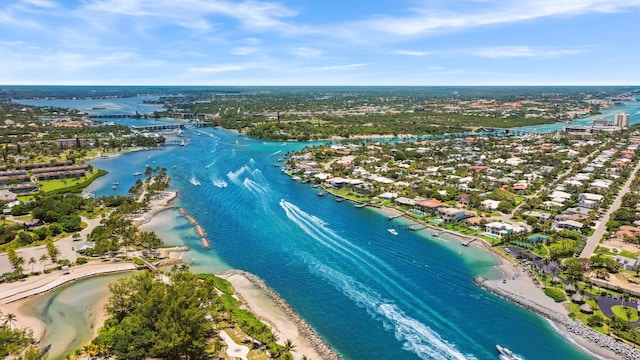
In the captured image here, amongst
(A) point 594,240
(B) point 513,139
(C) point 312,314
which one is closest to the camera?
(C) point 312,314

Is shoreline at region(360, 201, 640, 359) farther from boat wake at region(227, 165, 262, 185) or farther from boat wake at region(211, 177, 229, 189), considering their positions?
boat wake at region(227, 165, 262, 185)

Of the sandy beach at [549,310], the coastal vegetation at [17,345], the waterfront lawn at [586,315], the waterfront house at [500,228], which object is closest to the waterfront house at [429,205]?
the waterfront house at [500,228]

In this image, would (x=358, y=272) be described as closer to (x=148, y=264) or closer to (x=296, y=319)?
(x=296, y=319)

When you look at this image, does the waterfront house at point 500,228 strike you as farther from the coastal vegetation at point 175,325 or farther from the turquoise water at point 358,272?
the coastal vegetation at point 175,325

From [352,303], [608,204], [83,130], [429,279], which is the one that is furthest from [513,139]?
[83,130]

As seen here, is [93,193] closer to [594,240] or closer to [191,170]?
[191,170]

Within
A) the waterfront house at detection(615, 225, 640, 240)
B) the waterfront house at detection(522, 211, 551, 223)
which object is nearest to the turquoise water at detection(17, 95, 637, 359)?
the waterfront house at detection(522, 211, 551, 223)
